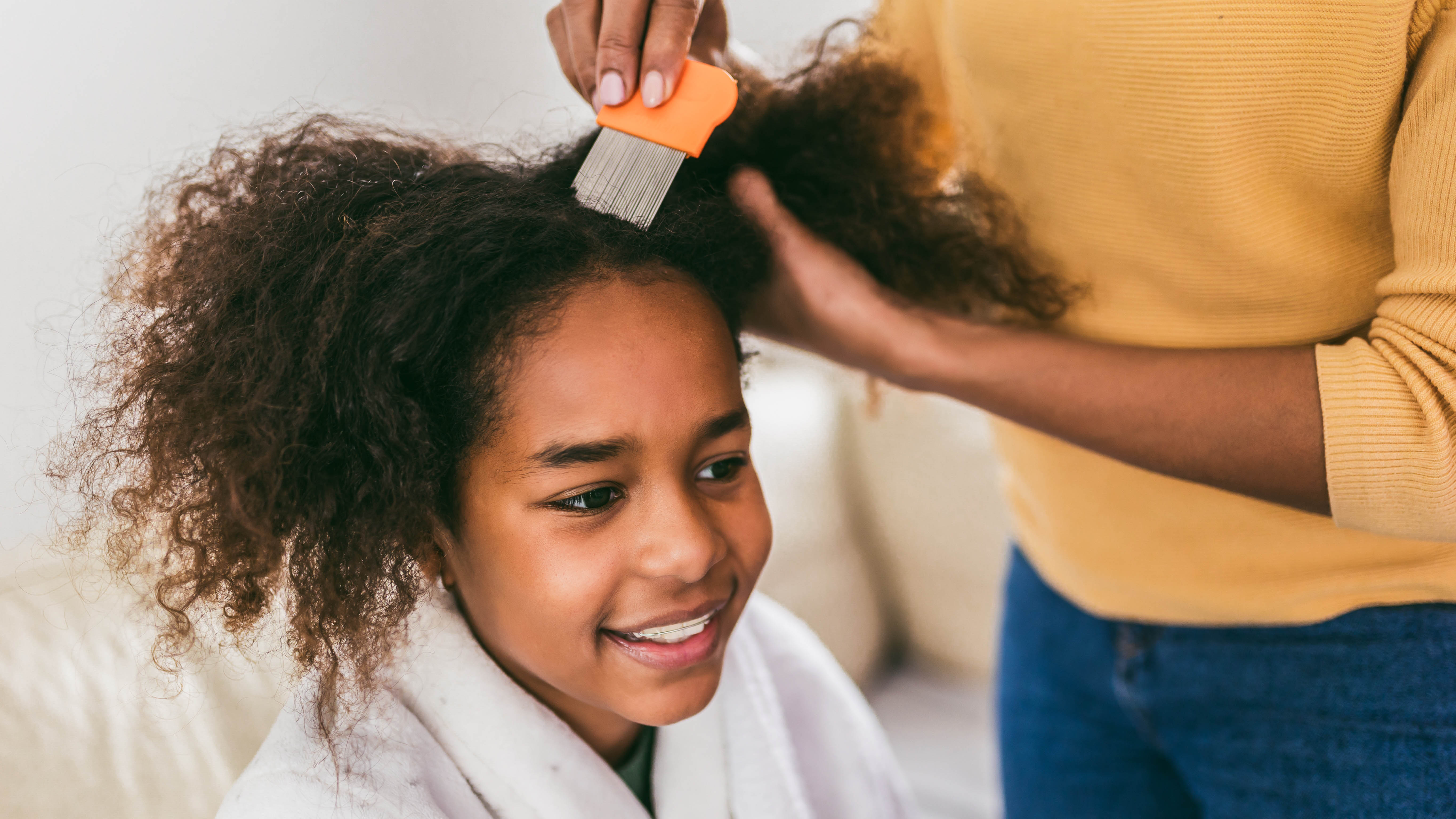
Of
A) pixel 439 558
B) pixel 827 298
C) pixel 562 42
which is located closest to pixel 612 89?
pixel 562 42

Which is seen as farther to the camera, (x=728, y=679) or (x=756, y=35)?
(x=756, y=35)

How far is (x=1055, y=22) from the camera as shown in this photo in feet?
2.27

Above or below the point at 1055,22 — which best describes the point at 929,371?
below

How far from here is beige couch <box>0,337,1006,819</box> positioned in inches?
30.0

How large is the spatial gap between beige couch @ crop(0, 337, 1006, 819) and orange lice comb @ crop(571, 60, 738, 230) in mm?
373

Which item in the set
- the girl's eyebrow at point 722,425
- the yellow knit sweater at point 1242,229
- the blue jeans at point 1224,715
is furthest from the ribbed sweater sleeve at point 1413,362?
the girl's eyebrow at point 722,425

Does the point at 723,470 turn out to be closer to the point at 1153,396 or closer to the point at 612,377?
the point at 612,377

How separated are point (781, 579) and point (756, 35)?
76cm

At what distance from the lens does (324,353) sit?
632 millimetres

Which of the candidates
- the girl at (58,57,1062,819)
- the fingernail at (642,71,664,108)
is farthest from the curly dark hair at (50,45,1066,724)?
the fingernail at (642,71,664,108)

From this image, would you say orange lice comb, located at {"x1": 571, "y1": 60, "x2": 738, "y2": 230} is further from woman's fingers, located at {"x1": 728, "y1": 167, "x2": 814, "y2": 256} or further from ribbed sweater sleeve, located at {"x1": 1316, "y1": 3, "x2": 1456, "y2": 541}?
ribbed sweater sleeve, located at {"x1": 1316, "y1": 3, "x2": 1456, "y2": 541}

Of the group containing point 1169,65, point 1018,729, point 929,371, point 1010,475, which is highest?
point 1169,65

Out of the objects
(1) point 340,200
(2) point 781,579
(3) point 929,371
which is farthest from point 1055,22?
(2) point 781,579

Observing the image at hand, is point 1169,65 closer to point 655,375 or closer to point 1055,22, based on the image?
point 1055,22
